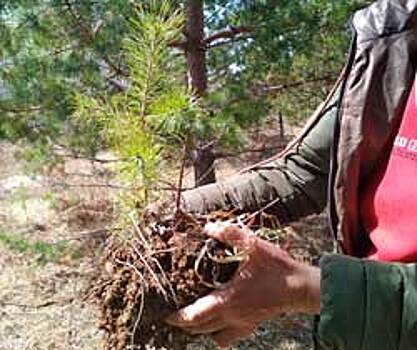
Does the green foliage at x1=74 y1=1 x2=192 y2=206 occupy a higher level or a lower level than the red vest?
higher

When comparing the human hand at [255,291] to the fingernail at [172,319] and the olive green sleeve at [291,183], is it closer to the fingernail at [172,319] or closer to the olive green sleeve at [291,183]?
the fingernail at [172,319]

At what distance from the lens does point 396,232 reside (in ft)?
2.74

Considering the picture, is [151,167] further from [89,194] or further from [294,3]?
[89,194]

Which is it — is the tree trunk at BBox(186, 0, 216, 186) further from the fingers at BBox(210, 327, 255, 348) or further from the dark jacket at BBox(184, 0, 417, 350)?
the fingers at BBox(210, 327, 255, 348)

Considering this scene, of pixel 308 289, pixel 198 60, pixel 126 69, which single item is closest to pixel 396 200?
pixel 308 289

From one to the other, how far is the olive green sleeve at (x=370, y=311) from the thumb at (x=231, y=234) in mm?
109

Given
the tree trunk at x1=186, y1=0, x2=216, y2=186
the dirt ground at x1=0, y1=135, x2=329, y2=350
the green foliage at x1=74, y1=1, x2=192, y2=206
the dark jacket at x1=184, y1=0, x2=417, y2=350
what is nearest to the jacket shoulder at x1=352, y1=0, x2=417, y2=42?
the dark jacket at x1=184, y1=0, x2=417, y2=350

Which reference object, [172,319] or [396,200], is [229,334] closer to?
[172,319]

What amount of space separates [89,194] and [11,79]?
935 millimetres

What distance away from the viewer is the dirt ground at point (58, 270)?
290 cm

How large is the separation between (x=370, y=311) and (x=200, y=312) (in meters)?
0.20

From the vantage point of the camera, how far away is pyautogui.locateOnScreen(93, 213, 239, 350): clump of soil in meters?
0.81

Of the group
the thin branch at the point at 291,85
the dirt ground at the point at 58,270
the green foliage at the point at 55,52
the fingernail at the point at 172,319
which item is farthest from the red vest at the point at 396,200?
the thin branch at the point at 291,85

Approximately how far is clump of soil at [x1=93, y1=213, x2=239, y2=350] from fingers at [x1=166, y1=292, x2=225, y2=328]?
14mm
